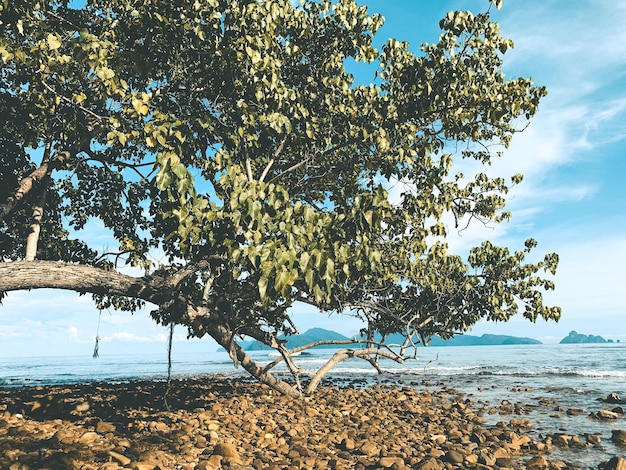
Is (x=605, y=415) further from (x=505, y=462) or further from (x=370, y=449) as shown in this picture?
(x=370, y=449)

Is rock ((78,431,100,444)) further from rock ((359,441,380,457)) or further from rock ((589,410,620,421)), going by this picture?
rock ((589,410,620,421))

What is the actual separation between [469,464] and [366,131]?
21.9 feet

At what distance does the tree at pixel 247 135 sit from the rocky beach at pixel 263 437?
1708 millimetres

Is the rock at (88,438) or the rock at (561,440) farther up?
the rock at (88,438)

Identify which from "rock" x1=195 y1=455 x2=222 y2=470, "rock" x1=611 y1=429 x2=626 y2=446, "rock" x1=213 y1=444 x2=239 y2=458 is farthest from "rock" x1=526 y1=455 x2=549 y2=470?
"rock" x1=195 y1=455 x2=222 y2=470

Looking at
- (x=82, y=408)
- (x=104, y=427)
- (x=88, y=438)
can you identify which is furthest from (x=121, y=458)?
(x=82, y=408)

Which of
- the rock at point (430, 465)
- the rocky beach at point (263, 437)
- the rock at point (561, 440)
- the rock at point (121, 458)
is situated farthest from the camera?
the rock at point (561, 440)

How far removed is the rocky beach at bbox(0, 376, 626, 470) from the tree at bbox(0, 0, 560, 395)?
67.2 inches

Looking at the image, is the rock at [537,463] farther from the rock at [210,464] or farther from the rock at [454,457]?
the rock at [210,464]

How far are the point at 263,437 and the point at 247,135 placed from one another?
6.07m

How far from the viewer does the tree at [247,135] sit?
646cm

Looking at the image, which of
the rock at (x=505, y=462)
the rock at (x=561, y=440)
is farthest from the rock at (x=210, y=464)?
the rock at (x=561, y=440)

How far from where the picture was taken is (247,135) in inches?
355

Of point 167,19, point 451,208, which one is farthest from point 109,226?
point 451,208
